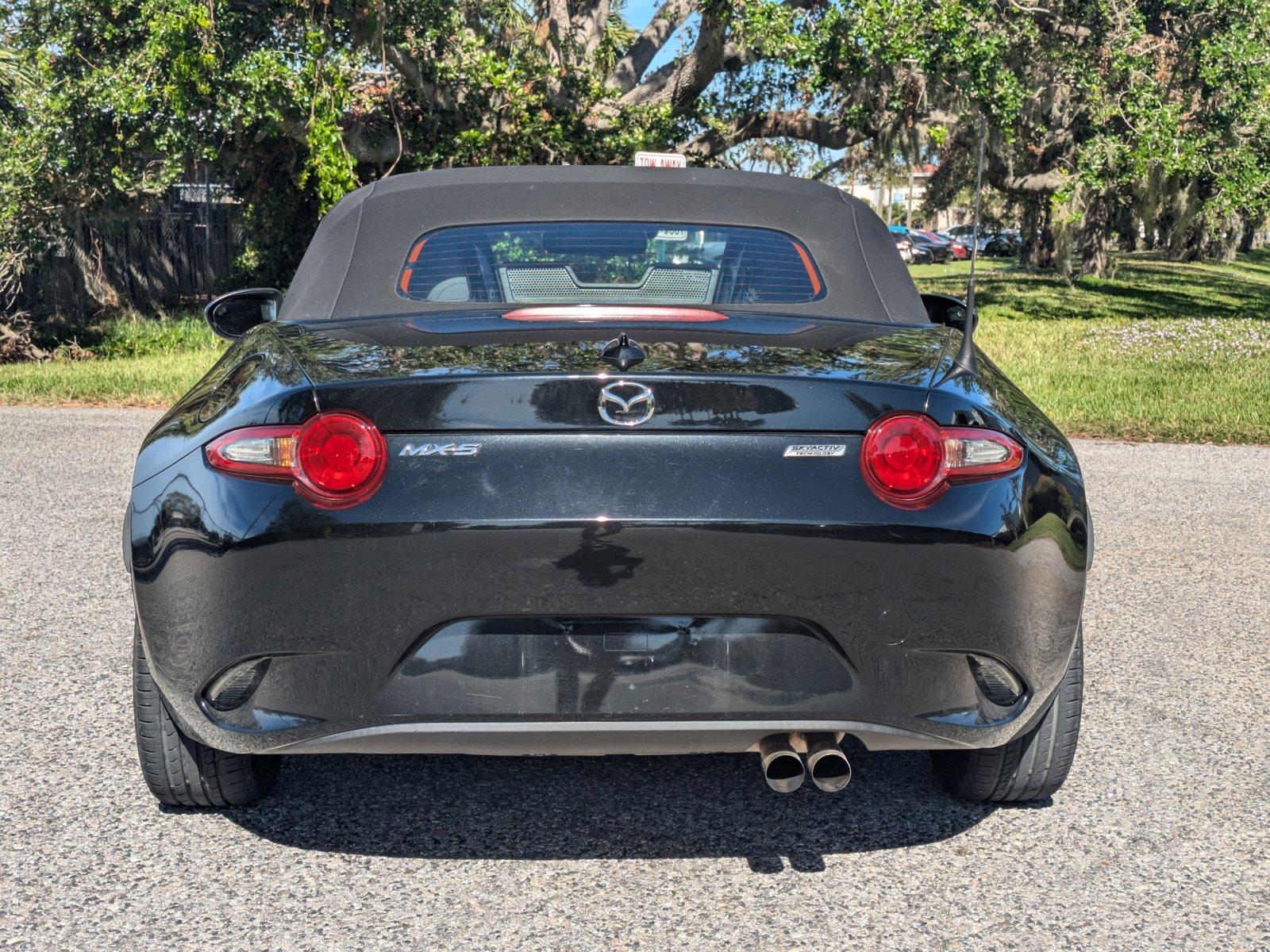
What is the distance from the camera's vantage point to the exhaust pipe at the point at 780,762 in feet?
8.99

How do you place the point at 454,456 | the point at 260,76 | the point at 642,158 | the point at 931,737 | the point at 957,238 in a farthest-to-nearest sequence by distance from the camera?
1. the point at 957,238
2. the point at 260,76
3. the point at 642,158
4. the point at 931,737
5. the point at 454,456

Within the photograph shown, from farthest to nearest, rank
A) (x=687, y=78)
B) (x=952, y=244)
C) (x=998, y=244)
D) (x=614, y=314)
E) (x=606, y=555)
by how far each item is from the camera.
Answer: (x=952, y=244) < (x=998, y=244) < (x=687, y=78) < (x=614, y=314) < (x=606, y=555)

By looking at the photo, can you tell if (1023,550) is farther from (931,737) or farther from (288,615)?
(288,615)

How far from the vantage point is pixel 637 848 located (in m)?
3.09

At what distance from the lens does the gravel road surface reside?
106 inches

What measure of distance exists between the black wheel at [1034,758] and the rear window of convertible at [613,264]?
121cm

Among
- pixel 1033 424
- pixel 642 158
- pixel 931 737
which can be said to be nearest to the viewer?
pixel 931 737

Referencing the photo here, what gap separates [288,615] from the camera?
259 cm

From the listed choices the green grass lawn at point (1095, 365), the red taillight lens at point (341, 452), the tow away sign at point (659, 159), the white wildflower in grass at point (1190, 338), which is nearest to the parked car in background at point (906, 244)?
the green grass lawn at point (1095, 365)

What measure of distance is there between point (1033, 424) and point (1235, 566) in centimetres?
348

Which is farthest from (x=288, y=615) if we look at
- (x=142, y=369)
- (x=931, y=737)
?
(x=142, y=369)

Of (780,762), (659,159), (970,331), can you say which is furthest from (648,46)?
(780,762)

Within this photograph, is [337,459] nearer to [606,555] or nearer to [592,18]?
[606,555]

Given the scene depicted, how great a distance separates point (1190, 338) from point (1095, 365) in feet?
12.3
